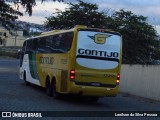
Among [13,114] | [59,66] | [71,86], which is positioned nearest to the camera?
[13,114]

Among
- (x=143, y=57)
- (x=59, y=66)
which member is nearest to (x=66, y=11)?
(x=143, y=57)

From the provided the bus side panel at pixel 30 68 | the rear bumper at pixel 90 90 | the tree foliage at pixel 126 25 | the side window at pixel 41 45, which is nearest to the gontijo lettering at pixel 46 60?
the side window at pixel 41 45

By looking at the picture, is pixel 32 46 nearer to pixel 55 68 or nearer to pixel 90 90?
pixel 55 68

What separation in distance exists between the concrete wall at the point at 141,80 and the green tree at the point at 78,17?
25.9 metres

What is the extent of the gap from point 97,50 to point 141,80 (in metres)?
8.27

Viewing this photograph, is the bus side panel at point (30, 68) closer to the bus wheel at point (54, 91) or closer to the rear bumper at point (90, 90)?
the bus wheel at point (54, 91)

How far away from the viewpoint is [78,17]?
55.3 meters

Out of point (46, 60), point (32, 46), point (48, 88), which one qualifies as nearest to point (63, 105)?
point (48, 88)

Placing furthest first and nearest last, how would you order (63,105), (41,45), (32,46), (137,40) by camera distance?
(137,40), (32,46), (41,45), (63,105)

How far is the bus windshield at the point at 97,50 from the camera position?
1903 cm

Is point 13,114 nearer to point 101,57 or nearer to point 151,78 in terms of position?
point 101,57

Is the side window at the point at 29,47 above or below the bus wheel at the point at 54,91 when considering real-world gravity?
above

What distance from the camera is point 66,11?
56062 mm

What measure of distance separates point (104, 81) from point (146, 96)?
7.50 metres
